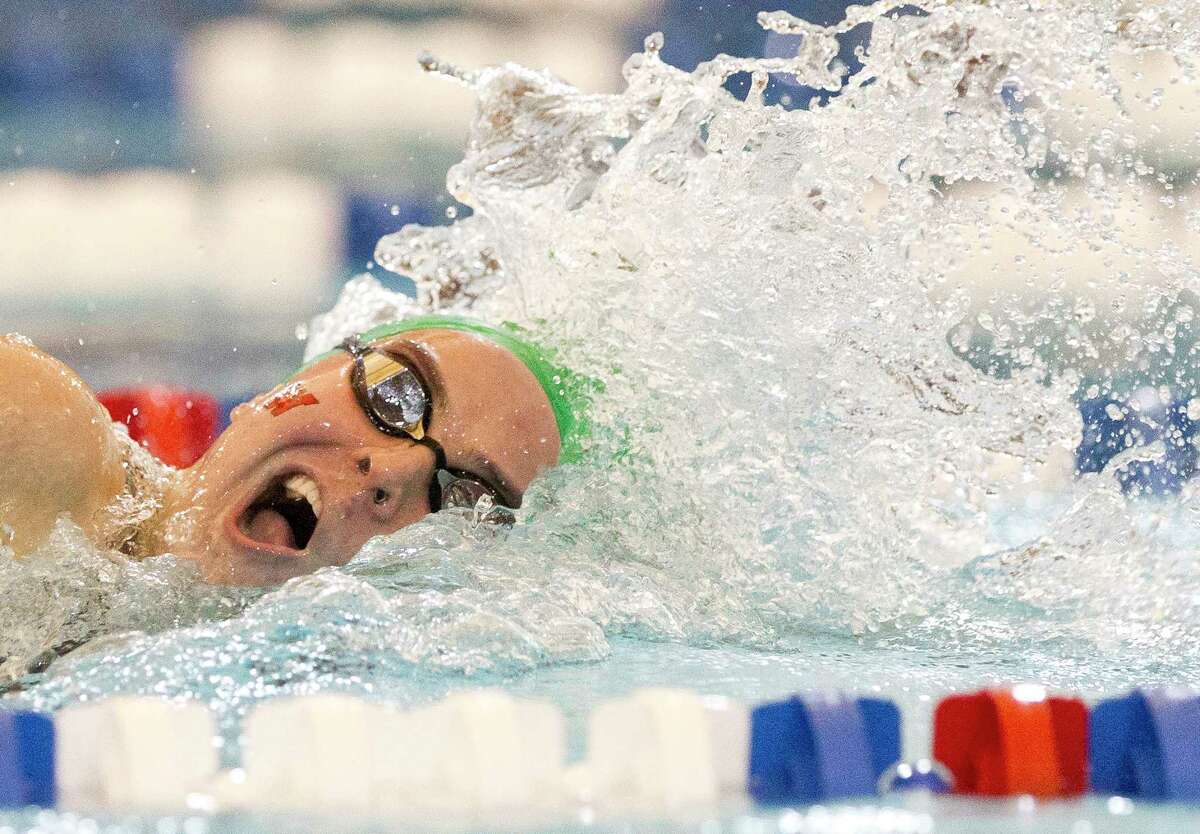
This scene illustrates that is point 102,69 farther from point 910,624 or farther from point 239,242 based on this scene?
point 910,624

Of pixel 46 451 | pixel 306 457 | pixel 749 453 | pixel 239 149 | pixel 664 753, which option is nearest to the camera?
pixel 664 753

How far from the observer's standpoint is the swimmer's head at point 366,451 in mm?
1295

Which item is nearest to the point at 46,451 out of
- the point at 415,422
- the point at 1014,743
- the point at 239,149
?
the point at 415,422

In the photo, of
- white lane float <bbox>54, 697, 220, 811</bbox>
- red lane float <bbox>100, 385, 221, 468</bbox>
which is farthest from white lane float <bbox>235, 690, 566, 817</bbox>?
red lane float <bbox>100, 385, 221, 468</bbox>

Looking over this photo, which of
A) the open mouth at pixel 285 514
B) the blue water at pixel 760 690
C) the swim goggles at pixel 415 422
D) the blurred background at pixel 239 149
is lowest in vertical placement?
the blue water at pixel 760 690

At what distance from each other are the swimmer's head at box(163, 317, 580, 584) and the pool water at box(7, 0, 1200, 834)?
0.04 meters

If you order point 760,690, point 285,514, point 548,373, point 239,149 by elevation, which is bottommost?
point 760,690

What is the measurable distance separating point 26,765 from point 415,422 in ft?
2.42

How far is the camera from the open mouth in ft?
4.32

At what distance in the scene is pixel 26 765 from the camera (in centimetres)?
68

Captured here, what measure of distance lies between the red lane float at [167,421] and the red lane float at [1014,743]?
100 inches

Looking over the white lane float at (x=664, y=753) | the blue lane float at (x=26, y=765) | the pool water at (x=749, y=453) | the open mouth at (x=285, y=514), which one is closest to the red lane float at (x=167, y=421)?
the pool water at (x=749, y=453)

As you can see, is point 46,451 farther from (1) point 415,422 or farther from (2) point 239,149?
(2) point 239,149

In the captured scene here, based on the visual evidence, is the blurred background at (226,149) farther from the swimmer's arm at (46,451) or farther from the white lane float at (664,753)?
the white lane float at (664,753)
